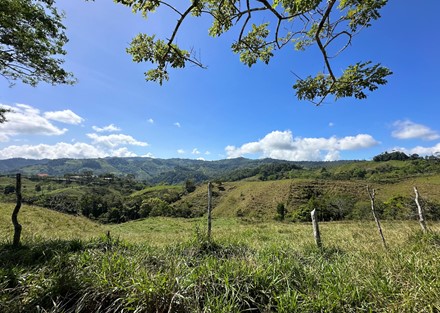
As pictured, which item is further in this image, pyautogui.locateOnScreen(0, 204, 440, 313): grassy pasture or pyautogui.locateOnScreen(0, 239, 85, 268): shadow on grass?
pyautogui.locateOnScreen(0, 239, 85, 268): shadow on grass

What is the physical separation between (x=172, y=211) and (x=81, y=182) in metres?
105

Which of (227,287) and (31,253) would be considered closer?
(227,287)

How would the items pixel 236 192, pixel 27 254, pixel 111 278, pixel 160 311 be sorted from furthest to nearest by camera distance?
pixel 236 192, pixel 27 254, pixel 111 278, pixel 160 311

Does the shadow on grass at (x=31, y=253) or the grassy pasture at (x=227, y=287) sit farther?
the shadow on grass at (x=31, y=253)

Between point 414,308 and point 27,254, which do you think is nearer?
point 414,308

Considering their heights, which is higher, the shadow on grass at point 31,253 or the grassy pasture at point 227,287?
the grassy pasture at point 227,287

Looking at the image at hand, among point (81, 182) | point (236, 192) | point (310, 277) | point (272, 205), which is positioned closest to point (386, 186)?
point (272, 205)

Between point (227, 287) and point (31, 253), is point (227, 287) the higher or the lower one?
the higher one

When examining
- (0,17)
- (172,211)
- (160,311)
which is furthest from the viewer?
(172,211)

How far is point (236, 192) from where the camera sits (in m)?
73.4

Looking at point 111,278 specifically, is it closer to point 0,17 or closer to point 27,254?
point 27,254

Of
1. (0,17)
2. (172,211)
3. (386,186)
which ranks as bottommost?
(172,211)

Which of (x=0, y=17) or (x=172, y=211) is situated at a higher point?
(x=0, y=17)

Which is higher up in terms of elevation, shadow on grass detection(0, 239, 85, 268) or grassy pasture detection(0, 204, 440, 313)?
grassy pasture detection(0, 204, 440, 313)
